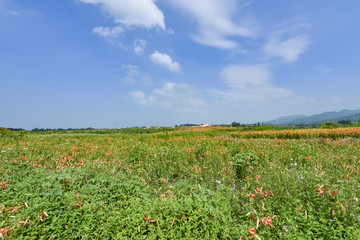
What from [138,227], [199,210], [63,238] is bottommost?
[63,238]

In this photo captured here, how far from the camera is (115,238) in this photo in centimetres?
213

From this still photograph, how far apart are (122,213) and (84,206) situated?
0.57 metres

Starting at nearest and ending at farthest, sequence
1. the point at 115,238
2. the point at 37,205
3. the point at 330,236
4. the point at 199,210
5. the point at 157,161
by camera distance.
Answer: the point at 330,236
the point at 115,238
the point at 199,210
the point at 37,205
the point at 157,161

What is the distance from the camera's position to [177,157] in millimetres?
5621

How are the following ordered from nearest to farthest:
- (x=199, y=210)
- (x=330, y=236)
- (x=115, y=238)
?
(x=330, y=236)
(x=115, y=238)
(x=199, y=210)

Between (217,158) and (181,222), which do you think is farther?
(217,158)

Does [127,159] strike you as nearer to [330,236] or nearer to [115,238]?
[115,238]

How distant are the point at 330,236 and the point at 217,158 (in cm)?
363

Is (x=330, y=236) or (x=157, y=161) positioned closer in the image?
(x=330, y=236)

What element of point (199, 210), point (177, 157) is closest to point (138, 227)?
point (199, 210)

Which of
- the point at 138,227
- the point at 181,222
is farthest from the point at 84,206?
the point at 181,222

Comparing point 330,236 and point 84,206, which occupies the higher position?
point 84,206

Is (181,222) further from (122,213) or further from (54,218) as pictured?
(54,218)

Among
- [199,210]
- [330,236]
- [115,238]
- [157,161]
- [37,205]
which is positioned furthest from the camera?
[157,161]
